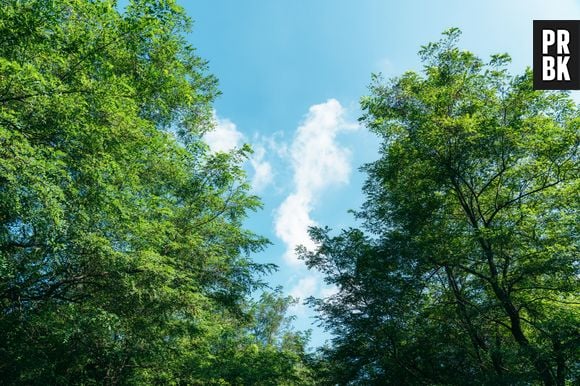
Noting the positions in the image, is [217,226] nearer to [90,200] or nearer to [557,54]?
[90,200]

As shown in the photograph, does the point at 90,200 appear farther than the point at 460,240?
No

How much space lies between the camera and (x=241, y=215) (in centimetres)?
1540

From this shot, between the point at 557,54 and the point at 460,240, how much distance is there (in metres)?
6.03

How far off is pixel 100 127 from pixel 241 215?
7346 mm

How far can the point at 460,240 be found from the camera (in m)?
12.2

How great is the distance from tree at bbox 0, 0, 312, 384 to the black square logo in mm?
9451

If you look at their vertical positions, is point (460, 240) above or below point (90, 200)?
above

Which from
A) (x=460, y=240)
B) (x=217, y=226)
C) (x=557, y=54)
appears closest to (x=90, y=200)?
(x=217, y=226)

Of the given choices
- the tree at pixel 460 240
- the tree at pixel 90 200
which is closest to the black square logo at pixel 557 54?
the tree at pixel 460 240

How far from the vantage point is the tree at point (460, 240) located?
11.5 meters

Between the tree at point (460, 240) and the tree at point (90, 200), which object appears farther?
the tree at point (460, 240)

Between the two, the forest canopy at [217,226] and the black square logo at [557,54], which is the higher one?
the black square logo at [557,54]

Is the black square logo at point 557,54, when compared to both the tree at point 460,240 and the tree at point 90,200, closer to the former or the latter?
the tree at point 460,240

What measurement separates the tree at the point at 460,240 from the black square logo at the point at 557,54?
473mm
